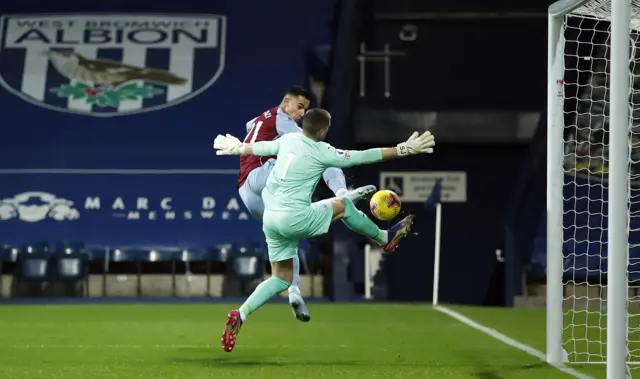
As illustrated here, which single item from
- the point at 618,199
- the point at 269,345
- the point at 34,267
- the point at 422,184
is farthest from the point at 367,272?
the point at 618,199

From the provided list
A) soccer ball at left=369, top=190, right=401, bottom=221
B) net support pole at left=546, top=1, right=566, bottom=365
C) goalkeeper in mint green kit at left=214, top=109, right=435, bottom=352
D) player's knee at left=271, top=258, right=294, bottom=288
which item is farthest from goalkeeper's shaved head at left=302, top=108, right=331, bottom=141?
net support pole at left=546, top=1, right=566, bottom=365

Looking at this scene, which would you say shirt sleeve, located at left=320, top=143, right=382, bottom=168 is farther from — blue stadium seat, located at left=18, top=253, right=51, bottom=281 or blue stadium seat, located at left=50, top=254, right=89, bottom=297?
blue stadium seat, located at left=18, top=253, right=51, bottom=281

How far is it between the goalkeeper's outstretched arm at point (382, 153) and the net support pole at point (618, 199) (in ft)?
5.88

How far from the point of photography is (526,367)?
24.1 feet

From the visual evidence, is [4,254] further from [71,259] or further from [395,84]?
[395,84]

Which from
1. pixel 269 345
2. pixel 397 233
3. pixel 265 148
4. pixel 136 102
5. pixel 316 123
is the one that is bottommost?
pixel 269 345

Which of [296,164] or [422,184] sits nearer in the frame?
[296,164]

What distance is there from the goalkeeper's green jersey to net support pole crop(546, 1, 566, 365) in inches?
64.0

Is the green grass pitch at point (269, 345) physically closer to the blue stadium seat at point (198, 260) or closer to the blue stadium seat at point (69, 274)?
the blue stadium seat at point (69, 274)

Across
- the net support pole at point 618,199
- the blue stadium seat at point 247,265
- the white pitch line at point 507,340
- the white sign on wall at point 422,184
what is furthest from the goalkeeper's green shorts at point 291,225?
the white sign on wall at point 422,184

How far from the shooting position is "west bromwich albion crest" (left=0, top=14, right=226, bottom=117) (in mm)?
19031

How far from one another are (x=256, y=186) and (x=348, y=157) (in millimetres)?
1585

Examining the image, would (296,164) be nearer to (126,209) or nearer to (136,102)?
(126,209)

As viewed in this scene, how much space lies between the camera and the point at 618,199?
17.4 feet
